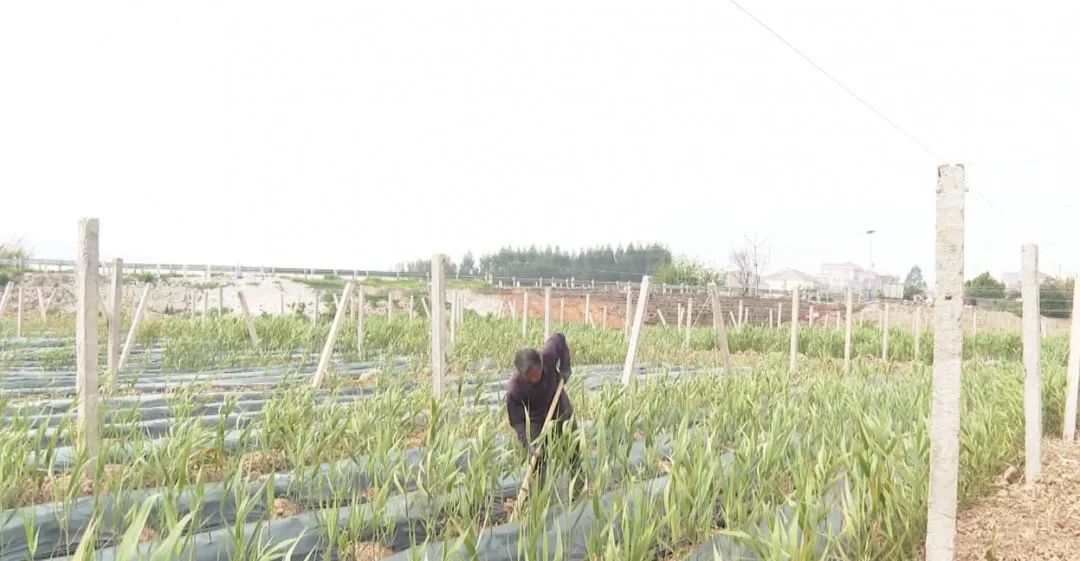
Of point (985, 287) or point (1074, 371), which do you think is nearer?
point (1074, 371)

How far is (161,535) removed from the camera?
2.63 m

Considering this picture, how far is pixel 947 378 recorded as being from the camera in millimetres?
2309

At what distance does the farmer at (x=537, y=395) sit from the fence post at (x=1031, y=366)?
259cm

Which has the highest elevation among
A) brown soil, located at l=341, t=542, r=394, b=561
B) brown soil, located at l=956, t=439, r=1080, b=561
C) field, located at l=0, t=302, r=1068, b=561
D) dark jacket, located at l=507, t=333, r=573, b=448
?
dark jacket, located at l=507, t=333, r=573, b=448

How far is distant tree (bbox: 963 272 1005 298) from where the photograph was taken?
98.6 feet

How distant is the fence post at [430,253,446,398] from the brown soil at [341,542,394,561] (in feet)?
6.94

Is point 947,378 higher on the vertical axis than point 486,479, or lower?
higher

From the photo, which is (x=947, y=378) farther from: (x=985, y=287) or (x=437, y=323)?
(x=985, y=287)

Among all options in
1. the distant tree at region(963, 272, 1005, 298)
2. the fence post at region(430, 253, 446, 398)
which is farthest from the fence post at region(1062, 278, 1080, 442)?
the distant tree at region(963, 272, 1005, 298)

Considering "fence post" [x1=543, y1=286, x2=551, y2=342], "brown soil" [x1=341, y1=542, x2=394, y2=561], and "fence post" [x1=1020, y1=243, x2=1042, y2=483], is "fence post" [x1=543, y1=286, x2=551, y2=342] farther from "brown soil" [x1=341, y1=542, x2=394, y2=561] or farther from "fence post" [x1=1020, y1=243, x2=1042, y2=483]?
"brown soil" [x1=341, y1=542, x2=394, y2=561]

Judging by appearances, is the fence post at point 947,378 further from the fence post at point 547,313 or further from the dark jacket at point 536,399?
the fence post at point 547,313

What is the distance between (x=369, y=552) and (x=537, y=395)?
1.23m

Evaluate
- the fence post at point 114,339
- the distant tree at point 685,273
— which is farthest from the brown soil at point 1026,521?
the distant tree at point 685,273

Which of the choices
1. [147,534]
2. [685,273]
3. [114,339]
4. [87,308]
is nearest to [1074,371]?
[147,534]
